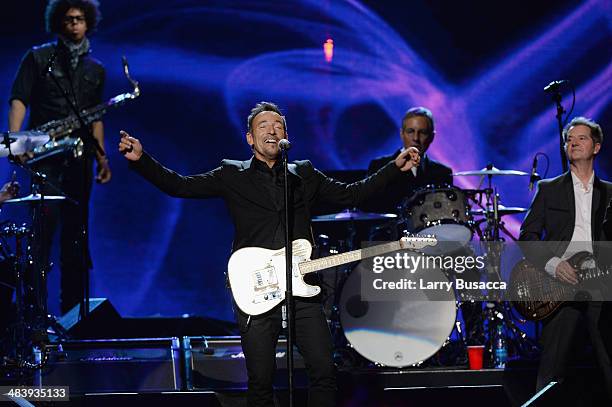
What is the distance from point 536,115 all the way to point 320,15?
8.39 feet

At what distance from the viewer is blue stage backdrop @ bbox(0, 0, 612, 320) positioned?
8.95 m

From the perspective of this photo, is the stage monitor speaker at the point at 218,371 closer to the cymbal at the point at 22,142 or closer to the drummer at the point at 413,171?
the drummer at the point at 413,171

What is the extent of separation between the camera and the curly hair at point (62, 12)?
7.88m

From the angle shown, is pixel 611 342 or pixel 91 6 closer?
pixel 611 342

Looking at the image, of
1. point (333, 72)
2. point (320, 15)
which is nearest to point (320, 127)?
point (333, 72)

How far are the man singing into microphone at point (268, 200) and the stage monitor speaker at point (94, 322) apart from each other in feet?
7.85

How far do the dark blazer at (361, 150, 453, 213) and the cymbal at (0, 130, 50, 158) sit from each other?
274 centimetres

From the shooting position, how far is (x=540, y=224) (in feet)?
19.7

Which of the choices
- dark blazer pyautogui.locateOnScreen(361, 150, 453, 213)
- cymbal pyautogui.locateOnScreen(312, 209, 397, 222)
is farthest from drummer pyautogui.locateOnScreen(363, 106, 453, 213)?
cymbal pyautogui.locateOnScreen(312, 209, 397, 222)

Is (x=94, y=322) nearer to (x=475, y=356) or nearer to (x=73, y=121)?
(x=73, y=121)

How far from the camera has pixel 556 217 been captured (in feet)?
19.5

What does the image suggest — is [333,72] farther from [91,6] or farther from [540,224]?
[540,224]

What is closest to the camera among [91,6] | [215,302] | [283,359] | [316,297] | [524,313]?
[316,297]

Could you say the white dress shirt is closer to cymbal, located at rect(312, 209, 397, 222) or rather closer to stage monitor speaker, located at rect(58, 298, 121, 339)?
cymbal, located at rect(312, 209, 397, 222)
